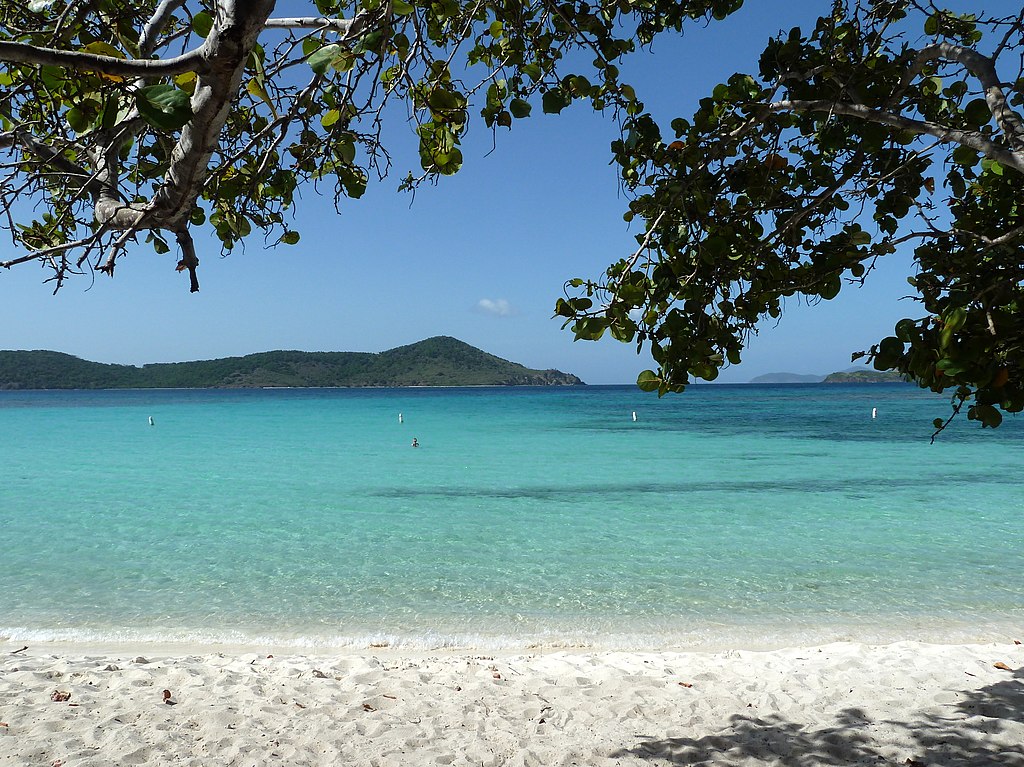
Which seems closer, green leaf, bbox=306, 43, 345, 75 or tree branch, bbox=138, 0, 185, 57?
green leaf, bbox=306, 43, 345, 75

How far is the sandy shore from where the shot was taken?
3617 millimetres

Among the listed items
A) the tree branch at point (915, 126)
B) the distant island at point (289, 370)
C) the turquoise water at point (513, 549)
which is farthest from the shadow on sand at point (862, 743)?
the distant island at point (289, 370)

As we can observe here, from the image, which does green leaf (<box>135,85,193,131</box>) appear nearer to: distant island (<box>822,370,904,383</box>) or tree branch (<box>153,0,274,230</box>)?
tree branch (<box>153,0,274,230</box>)

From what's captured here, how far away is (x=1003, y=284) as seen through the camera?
1.93 metres

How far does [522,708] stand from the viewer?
4.28 m

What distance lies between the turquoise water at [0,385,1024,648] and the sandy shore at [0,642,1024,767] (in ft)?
3.33

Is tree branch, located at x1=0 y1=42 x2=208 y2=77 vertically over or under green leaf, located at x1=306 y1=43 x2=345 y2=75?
under

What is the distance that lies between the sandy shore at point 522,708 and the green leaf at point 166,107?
345 centimetres

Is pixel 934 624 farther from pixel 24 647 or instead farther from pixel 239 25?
pixel 24 647

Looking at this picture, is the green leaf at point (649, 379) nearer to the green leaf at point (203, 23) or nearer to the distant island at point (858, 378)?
the green leaf at point (203, 23)

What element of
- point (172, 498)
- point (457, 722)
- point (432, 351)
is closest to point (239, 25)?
point (457, 722)

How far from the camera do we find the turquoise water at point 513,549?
659 centimetres

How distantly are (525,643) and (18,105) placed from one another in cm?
537

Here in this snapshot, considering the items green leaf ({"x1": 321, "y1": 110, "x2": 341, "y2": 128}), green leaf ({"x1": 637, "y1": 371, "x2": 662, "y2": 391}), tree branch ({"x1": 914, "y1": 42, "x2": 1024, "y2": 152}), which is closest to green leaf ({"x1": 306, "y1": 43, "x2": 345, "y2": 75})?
green leaf ({"x1": 321, "y1": 110, "x2": 341, "y2": 128})
